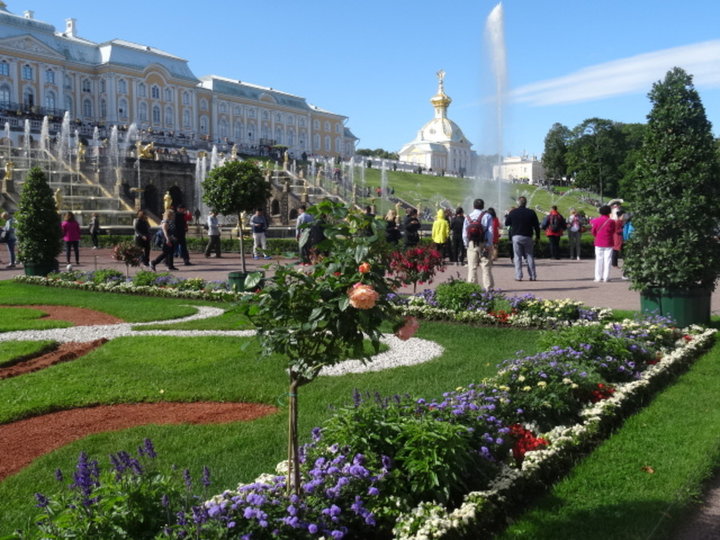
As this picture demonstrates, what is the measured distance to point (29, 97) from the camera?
208 feet

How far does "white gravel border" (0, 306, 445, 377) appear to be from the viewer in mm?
6943

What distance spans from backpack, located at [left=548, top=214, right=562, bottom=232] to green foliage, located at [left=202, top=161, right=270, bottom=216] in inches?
320

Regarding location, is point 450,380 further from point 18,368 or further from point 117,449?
point 18,368

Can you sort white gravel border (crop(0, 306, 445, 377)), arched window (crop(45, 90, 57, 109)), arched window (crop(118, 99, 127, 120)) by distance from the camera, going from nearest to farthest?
white gravel border (crop(0, 306, 445, 377)) → arched window (crop(45, 90, 57, 109)) → arched window (crop(118, 99, 127, 120))

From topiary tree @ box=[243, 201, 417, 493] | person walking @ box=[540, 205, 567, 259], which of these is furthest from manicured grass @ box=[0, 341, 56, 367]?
person walking @ box=[540, 205, 567, 259]

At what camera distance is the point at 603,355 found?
615 centimetres

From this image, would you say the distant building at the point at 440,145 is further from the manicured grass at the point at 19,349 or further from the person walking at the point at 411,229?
the manicured grass at the point at 19,349

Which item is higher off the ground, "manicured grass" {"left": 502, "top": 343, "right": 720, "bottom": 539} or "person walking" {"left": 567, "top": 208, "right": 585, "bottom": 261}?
"person walking" {"left": 567, "top": 208, "right": 585, "bottom": 261}

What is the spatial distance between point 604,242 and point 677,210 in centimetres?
510

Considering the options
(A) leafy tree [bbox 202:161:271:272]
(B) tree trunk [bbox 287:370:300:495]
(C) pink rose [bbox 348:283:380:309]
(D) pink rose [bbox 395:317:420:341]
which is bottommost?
(B) tree trunk [bbox 287:370:300:495]

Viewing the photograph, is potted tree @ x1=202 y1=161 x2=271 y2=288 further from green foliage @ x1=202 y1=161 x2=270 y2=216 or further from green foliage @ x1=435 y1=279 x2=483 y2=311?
green foliage @ x1=435 y1=279 x2=483 y2=311

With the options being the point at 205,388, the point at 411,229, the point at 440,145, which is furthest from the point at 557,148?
the point at 205,388

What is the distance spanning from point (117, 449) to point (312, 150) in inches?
3684

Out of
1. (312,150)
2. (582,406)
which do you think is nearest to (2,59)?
(312,150)
